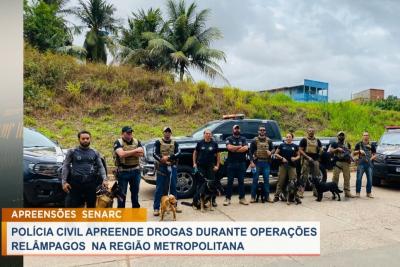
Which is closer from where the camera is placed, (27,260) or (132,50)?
(27,260)

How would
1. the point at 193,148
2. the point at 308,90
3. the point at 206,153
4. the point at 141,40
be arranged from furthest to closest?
the point at 308,90
the point at 141,40
the point at 193,148
the point at 206,153

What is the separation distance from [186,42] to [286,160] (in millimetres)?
17958

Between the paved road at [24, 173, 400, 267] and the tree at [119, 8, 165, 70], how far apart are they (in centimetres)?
1716

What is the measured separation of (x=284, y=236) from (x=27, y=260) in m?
3.74

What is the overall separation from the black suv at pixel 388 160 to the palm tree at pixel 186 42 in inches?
613

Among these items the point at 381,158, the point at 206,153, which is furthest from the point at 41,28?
the point at 381,158

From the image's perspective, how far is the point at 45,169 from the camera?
237 inches

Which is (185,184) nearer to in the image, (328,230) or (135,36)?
(328,230)

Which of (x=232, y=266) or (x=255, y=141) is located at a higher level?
(x=255, y=141)

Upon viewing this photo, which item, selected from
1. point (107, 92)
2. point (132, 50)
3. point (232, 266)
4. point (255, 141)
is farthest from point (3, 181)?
point (132, 50)

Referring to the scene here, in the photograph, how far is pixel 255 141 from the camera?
7.70 m

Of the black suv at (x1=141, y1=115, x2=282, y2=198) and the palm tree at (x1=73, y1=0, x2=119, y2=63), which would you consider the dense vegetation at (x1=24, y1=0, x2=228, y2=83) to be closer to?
the palm tree at (x1=73, y1=0, x2=119, y2=63)

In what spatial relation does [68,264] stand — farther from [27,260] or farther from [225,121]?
[225,121]

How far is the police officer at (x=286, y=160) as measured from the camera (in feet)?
25.5
